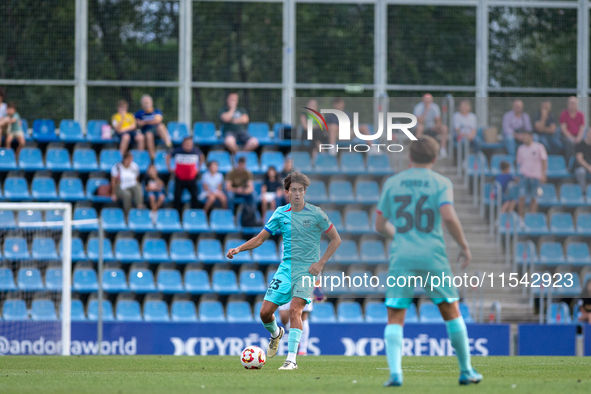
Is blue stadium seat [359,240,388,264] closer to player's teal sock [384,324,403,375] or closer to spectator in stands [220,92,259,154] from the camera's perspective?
spectator in stands [220,92,259,154]

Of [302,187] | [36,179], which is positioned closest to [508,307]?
[302,187]

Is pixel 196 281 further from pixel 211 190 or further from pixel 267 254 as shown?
pixel 211 190

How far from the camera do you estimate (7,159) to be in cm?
1847

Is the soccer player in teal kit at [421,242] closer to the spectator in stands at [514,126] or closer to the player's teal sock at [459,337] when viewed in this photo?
the player's teal sock at [459,337]

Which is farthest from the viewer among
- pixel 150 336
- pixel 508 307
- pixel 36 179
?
pixel 36 179

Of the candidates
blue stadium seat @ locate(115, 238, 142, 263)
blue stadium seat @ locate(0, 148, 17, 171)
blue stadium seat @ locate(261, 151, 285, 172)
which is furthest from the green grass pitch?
blue stadium seat @ locate(0, 148, 17, 171)

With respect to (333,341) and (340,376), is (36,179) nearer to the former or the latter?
(333,341)

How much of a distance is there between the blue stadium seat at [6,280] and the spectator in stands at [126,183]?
8.36 ft

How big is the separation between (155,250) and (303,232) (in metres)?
8.82

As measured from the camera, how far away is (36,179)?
18156 mm

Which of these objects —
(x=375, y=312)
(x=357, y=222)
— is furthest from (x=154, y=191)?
(x=375, y=312)

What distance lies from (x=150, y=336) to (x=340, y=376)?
24.3 feet

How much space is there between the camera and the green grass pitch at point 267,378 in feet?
21.6

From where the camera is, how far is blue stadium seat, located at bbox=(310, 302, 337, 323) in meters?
15.9
